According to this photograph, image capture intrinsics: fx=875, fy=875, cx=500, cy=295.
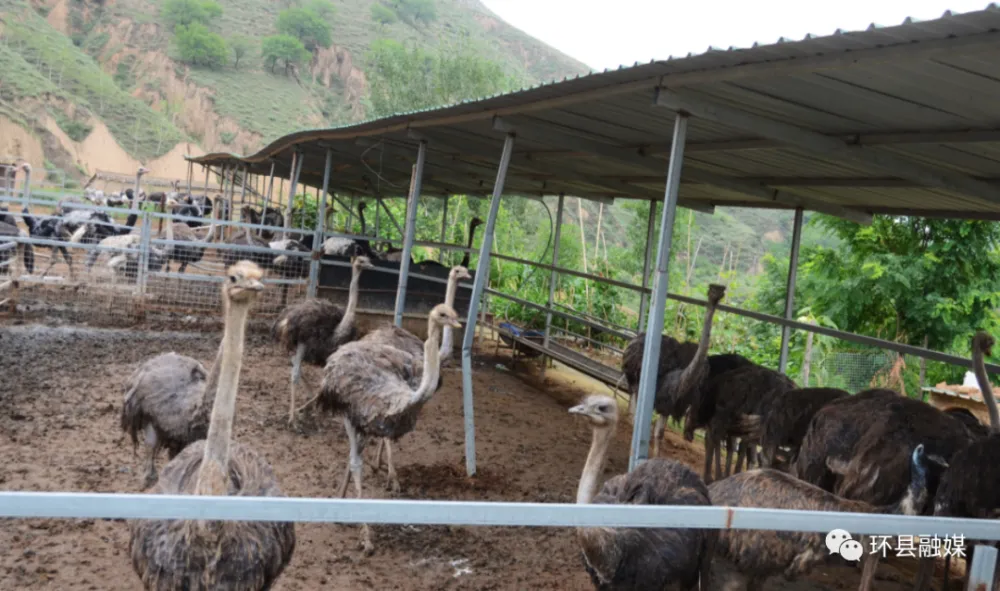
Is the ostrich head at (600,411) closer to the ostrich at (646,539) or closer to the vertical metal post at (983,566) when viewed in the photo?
the ostrich at (646,539)

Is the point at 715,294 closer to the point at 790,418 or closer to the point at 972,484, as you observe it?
the point at 790,418

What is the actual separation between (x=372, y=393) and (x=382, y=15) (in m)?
69.1

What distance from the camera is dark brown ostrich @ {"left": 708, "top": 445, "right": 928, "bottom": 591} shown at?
3779 millimetres

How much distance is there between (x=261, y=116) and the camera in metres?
50.8

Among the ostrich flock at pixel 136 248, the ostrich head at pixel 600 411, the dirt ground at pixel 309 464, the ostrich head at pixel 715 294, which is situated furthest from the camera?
the ostrich flock at pixel 136 248

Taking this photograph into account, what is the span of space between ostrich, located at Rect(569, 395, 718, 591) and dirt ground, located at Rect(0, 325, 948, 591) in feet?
3.72

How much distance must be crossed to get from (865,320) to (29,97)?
113 ft

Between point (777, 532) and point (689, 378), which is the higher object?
point (689, 378)

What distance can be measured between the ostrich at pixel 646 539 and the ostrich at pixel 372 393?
65.2 inches

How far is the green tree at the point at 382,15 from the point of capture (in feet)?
230

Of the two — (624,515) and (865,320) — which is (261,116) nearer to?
(865,320)

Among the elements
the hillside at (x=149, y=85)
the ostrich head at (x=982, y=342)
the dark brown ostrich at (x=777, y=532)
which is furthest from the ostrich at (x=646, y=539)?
the hillside at (x=149, y=85)

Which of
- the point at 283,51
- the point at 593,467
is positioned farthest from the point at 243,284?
the point at 283,51

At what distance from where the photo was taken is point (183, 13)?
57594 millimetres
